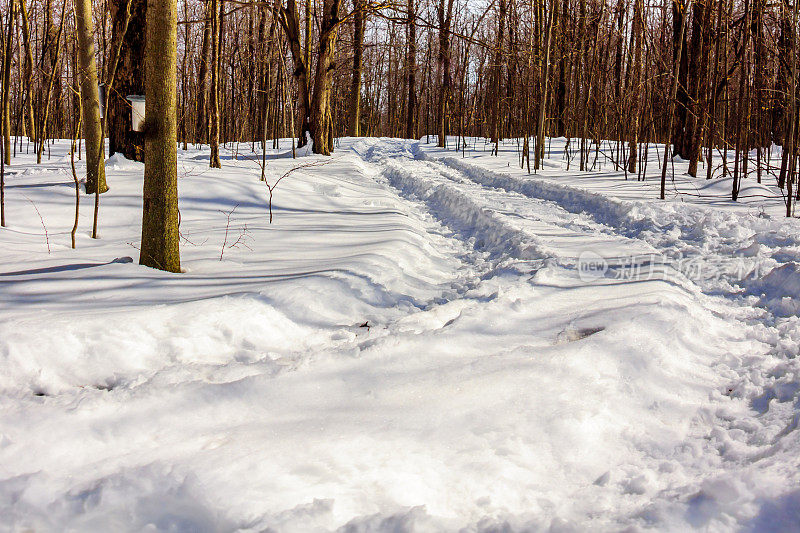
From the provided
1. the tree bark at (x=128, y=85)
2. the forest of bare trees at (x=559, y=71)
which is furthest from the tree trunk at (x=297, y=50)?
the tree bark at (x=128, y=85)

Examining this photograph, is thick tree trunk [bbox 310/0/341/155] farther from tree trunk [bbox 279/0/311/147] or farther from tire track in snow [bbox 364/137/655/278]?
tire track in snow [bbox 364/137/655/278]

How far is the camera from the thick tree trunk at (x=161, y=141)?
4.12m

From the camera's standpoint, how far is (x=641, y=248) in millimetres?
5574

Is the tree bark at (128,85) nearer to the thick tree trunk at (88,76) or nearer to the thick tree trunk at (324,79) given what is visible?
the thick tree trunk at (88,76)

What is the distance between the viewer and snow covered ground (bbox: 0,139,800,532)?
1.78 metres

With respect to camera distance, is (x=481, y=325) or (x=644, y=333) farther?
(x=481, y=325)

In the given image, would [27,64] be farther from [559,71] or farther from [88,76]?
[559,71]

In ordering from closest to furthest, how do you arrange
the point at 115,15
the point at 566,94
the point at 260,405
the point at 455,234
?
1. the point at 260,405
2. the point at 455,234
3. the point at 115,15
4. the point at 566,94

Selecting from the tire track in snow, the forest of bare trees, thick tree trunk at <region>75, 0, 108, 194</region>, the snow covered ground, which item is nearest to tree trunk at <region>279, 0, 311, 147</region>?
the forest of bare trees

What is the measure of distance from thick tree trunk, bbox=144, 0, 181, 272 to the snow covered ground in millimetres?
299

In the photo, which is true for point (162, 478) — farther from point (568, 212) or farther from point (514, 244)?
point (568, 212)

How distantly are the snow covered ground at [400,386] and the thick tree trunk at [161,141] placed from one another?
0.98 feet

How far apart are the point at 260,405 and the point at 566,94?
24.3 m

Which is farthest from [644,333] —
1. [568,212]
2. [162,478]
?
[568,212]
